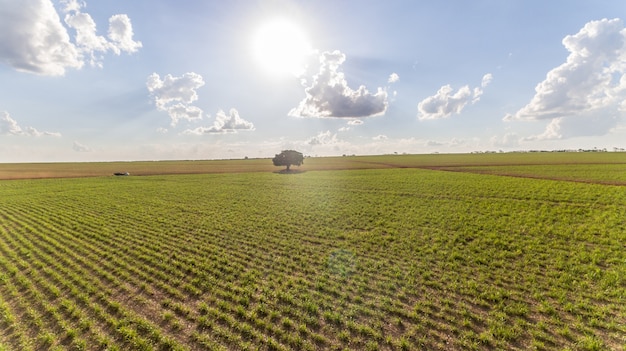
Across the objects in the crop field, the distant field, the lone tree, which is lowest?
the crop field

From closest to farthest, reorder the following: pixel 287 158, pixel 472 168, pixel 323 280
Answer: pixel 323 280
pixel 472 168
pixel 287 158

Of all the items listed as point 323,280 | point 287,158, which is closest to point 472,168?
point 287,158

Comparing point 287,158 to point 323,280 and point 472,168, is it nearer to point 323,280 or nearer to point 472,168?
point 472,168

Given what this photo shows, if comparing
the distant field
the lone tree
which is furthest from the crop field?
the lone tree

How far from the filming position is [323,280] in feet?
42.1

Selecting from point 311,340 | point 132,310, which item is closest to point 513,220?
point 311,340

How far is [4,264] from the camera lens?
15.1 metres

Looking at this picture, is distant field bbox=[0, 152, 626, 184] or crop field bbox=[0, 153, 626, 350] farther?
distant field bbox=[0, 152, 626, 184]

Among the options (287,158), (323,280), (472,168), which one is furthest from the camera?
(287,158)

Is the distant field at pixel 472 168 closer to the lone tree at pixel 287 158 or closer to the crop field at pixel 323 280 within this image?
the lone tree at pixel 287 158

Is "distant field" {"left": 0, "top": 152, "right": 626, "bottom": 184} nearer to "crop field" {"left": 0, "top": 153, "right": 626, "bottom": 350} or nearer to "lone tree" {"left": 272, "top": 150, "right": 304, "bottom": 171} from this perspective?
"lone tree" {"left": 272, "top": 150, "right": 304, "bottom": 171}

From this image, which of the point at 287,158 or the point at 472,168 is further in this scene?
the point at 287,158

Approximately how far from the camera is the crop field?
9.07 m

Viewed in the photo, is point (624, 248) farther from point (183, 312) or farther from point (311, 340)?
point (183, 312)
